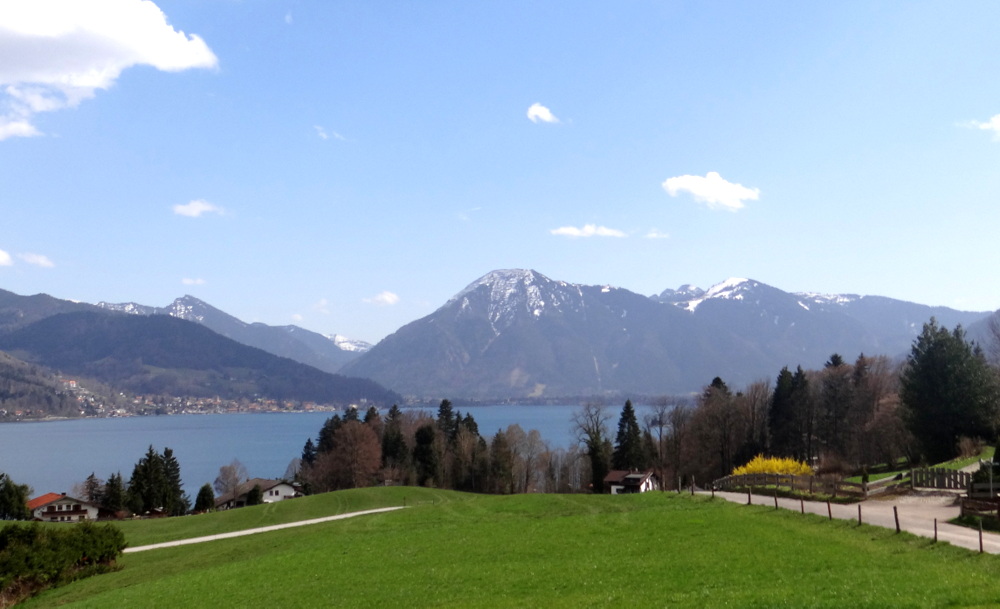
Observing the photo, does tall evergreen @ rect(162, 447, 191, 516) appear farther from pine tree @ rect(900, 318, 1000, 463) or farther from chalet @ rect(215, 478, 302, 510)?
pine tree @ rect(900, 318, 1000, 463)

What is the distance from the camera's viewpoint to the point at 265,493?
90.5 m

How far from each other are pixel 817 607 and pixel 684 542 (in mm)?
9097

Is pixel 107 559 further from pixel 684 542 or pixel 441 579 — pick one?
pixel 684 542

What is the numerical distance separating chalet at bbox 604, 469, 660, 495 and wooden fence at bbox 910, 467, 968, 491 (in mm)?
40680

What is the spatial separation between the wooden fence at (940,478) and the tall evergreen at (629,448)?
52.9 m

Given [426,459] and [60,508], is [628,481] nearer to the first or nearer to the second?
[426,459]

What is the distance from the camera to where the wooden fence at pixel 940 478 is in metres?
32.6

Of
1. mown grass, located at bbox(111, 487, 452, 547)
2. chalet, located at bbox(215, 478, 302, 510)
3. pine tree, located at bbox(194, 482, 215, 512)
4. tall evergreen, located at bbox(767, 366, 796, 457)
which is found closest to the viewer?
mown grass, located at bbox(111, 487, 452, 547)

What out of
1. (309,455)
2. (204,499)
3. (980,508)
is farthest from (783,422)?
(309,455)

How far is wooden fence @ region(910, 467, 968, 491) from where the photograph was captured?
107 ft

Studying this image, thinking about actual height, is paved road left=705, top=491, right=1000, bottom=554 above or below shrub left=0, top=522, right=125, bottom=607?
above

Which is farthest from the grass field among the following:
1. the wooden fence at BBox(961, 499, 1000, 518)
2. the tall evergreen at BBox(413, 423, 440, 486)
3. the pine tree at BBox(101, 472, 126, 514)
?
the tall evergreen at BBox(413, 423, 440, 486)

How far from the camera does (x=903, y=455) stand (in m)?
67.6

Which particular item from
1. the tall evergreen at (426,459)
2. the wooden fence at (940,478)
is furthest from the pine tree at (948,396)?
the tall evergreen at (426,459)
